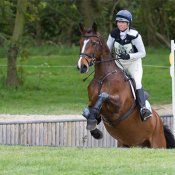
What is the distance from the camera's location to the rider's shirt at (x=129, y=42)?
6.60 m

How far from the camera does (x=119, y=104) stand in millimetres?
6359

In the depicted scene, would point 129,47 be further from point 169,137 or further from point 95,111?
point 169,137

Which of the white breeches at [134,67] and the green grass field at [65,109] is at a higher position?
the white breeches at [134,67]

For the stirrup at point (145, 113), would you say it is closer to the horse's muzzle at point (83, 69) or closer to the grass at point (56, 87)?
the horse's muzzle at point (83, 69)

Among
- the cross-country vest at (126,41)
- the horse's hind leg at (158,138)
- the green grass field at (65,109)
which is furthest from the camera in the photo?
the horse's hind leg at (158,138)

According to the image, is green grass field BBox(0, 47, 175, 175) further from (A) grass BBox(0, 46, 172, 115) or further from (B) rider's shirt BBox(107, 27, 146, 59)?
(B) rider's shirt BBox(107, 27, 146, 59)

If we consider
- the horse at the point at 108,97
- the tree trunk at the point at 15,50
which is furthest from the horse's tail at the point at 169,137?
the tree trunk at the point at 15,50

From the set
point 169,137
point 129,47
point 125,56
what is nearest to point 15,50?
point 169,137

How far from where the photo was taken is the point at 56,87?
17.1 meters

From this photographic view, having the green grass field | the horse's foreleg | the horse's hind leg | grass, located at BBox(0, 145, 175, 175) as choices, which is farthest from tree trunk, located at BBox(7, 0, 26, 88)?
the horse's foreleg

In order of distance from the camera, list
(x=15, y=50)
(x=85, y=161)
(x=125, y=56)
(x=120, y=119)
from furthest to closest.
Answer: (x=15, y=50) → (x=120, y=119) → (x=125, y=56) → (x=85, y=161)

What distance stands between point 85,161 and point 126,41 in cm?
242

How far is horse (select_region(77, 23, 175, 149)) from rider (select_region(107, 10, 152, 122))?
0.58ft

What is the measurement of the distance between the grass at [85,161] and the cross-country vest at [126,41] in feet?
5.84
